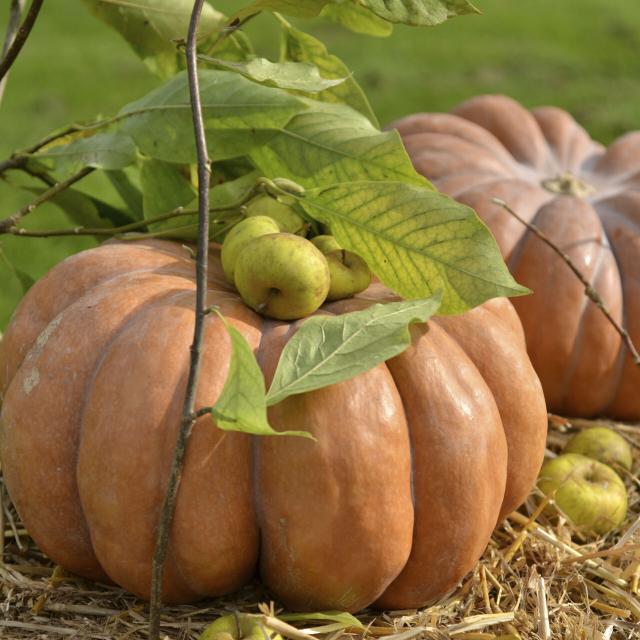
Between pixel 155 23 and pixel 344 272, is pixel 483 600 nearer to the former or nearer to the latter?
pixel 344 272

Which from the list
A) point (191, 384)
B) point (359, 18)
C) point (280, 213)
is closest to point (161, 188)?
point (280, 213)

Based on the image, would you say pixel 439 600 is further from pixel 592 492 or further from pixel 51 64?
pixel 51 64

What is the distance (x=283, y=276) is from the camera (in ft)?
4.54

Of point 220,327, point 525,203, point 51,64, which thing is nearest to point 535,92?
point 51,64

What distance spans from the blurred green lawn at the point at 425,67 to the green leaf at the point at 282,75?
9.04 ft

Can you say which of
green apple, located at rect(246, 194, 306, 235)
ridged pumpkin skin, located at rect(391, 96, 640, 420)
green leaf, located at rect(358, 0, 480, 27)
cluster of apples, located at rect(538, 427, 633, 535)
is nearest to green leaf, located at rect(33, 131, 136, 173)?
green apple, located at rect(246, 194, 306, 235)

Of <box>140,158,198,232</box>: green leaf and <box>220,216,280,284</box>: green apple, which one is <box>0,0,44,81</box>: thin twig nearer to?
<box>140,158,198,232</box>: green leaf

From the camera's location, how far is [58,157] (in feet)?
6.12

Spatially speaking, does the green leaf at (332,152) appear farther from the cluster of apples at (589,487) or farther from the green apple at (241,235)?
the cluster of apples at (589,487)

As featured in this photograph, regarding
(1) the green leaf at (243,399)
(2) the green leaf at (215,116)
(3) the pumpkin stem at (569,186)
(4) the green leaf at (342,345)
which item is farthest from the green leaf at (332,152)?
(3) the pumpkin stem at (569,186)

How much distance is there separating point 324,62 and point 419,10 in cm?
54

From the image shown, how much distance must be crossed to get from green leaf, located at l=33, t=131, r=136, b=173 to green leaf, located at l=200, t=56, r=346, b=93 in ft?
1.06

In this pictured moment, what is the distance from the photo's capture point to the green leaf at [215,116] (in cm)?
166

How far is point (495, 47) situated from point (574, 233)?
520cm
